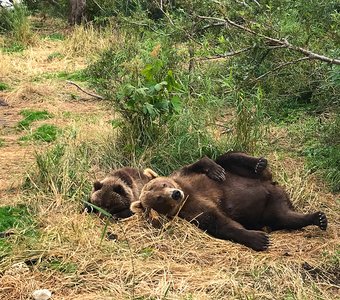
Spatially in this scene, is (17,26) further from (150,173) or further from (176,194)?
(176,194)

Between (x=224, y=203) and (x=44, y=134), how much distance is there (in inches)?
132

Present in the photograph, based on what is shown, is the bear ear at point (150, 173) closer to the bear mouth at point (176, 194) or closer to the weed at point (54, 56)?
the bear mouth at point (176, 194)

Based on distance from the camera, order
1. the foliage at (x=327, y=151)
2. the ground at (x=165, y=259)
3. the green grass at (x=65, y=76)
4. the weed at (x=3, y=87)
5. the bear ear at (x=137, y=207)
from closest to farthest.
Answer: the ground at (x=165, y=259) → the bear ear at (x=137, y=207) → the foliage at (x=327, y=151) → the weed at (x=3, y=87) → the green grass at (x=65, y=76)

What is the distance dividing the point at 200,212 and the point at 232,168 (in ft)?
2.32

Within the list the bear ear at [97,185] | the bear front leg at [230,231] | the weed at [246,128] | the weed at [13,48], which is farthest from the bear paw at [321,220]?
the weed at [13,48]

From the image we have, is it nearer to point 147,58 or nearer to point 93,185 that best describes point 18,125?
point 147,58

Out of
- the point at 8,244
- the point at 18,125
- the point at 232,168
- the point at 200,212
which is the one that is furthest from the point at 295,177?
the point at 18,125

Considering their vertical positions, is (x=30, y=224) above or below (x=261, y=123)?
below

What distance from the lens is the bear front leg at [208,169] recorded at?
18.1ft

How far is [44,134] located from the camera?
7863 mm

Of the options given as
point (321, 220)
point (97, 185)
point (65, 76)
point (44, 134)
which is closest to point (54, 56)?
point (65, 76)

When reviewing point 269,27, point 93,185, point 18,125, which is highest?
point 269,27

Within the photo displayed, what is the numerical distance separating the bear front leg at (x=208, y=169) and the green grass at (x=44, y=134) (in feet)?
8.48

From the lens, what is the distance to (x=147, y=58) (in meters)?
7.48
